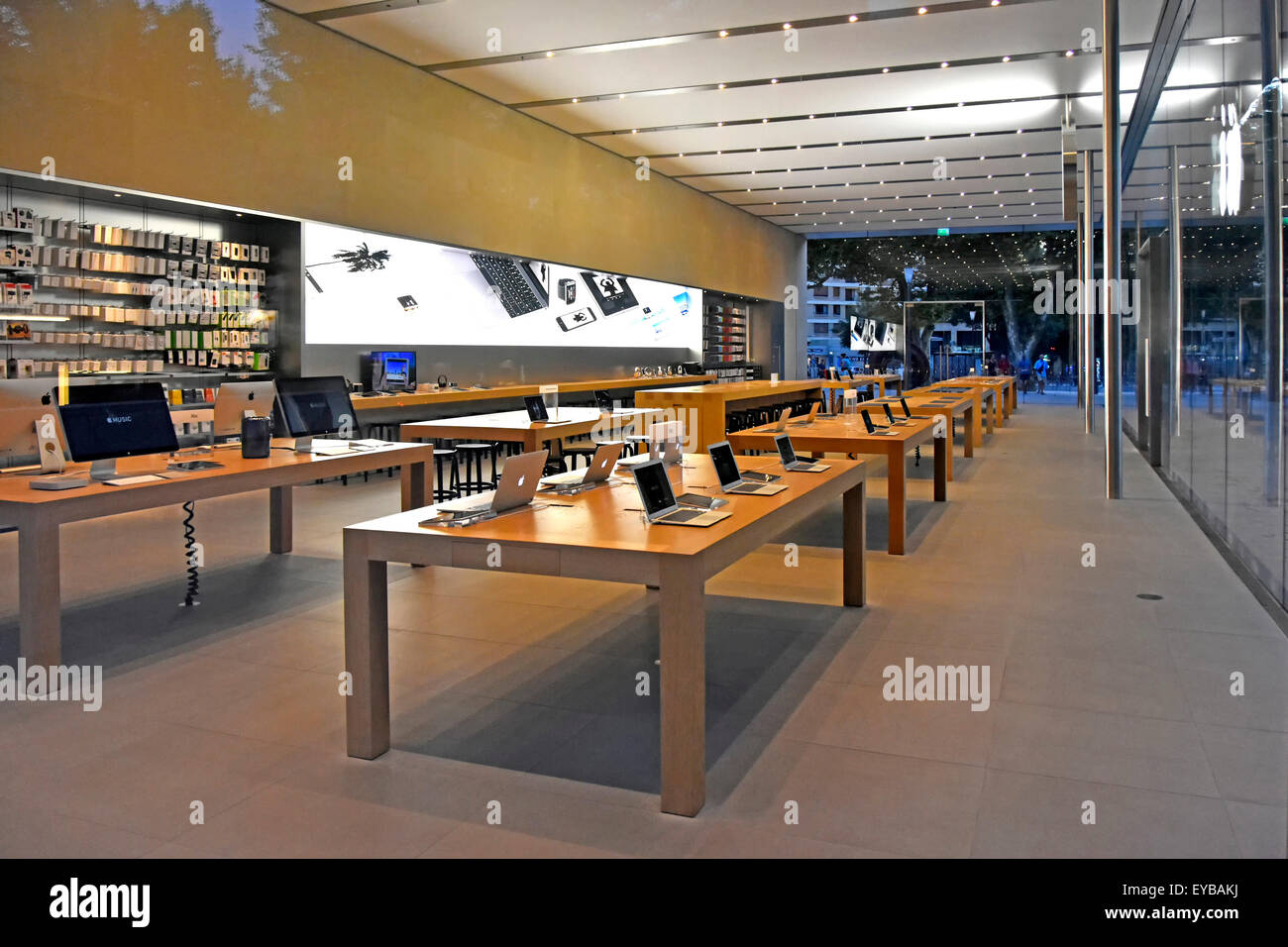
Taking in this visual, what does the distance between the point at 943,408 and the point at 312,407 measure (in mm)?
5930

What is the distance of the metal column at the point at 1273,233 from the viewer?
4.64 m

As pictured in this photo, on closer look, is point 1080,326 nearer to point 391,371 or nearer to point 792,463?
point 391,371

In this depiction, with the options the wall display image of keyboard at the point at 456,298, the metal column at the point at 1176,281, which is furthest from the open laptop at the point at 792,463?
the wall display image of keyboard at the point at 456,298

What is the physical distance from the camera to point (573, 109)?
38.8 ft

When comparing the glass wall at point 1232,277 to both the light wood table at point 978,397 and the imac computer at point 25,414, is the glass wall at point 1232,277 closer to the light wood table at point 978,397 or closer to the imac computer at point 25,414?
the light wood table at point 978,397

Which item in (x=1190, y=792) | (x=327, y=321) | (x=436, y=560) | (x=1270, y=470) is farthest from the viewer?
(x=327, y=321)

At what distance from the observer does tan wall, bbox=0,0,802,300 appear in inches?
267

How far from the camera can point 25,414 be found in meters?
4.69

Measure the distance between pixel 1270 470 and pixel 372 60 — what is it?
8.03m

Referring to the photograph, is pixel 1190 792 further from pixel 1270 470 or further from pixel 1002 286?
pixel 1002 286

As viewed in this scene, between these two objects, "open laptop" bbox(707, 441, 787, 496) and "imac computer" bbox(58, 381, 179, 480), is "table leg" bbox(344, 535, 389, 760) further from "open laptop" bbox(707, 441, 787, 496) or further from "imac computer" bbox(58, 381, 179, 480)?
"imac computer" bbox(58, 381, 179, 480)

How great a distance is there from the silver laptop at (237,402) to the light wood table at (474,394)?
2.83m

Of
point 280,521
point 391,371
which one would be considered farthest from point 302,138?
point 280,521
